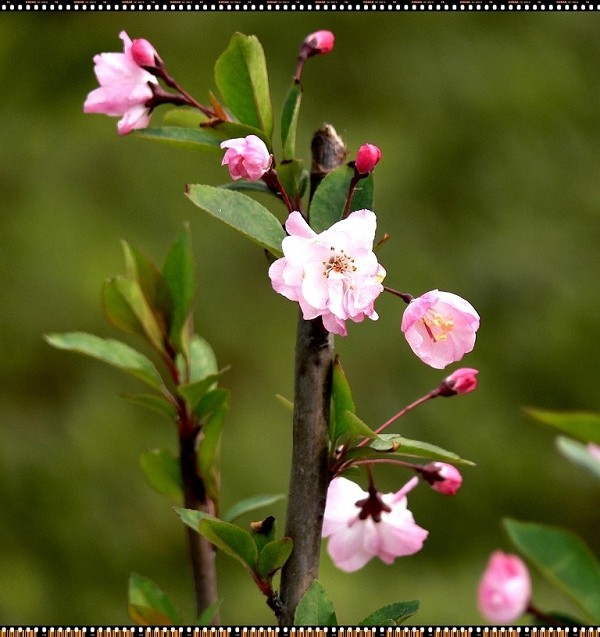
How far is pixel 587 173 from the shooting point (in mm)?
1840

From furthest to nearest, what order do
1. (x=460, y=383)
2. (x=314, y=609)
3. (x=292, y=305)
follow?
(x=292, y=305) < (x=460, y=383) < (x=314, y=609)

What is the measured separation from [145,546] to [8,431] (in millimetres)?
308

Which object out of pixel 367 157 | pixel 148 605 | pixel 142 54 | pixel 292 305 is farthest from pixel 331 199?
pixel 292 305

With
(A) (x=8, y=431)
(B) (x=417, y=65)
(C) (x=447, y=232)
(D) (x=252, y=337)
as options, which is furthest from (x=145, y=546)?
(B) (x=417, y=65)

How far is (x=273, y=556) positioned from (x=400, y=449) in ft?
0.23

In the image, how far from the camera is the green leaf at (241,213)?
0.37 m

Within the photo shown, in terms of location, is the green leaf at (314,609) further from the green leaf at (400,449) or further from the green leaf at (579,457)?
the green leaf at (579,457)

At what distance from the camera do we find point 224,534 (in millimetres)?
367

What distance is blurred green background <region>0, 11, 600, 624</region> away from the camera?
1505mm

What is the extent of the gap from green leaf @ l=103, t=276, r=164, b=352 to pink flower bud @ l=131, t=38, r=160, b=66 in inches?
4.7

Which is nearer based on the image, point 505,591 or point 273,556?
point 273,556

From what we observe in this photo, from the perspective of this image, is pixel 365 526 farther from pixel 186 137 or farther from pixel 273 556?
pixel 186 137

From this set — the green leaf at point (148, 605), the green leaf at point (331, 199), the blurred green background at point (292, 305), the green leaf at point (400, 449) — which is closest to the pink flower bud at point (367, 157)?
the green leaf at point (331, 199)

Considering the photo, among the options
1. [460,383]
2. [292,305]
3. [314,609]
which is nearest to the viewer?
[314,609]
